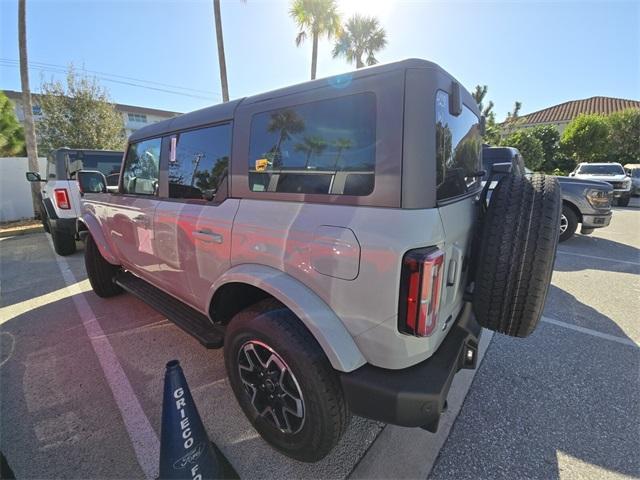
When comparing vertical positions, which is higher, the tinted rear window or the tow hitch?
the tinted rear window

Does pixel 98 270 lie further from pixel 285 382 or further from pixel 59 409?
pixel 285 382

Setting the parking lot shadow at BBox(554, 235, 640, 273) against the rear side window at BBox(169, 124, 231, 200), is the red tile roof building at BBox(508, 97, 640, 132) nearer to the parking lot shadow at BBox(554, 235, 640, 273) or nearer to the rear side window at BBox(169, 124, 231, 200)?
the parking lot shadow at BBox(554, 235, 640, 273)

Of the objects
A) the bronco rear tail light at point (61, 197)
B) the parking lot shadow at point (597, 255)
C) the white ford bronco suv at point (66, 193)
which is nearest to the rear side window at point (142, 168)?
the white ford bronco suv at point (66, 193)

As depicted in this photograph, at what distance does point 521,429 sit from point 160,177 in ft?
10.7

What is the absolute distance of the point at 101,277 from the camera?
3951mm

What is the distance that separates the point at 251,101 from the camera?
197 centimetres

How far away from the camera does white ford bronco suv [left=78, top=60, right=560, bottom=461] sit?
1354mm

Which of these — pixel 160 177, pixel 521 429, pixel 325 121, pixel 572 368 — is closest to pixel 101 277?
pixel 160 177

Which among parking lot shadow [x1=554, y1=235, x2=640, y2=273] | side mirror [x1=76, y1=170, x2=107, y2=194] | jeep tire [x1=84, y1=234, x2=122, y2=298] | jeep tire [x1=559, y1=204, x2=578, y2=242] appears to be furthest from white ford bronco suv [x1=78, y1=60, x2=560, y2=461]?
jeep tire [x1=559, y1=204, x2=578, y2=242]

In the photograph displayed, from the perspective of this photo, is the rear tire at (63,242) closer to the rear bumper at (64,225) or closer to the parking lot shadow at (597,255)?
the rear bumper at (64,225)

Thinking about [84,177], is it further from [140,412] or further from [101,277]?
[140,412]

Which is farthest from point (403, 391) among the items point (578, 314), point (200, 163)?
point (578, 314)

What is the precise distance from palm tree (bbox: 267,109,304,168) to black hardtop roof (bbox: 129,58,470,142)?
11 cm

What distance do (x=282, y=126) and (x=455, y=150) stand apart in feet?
3.32
